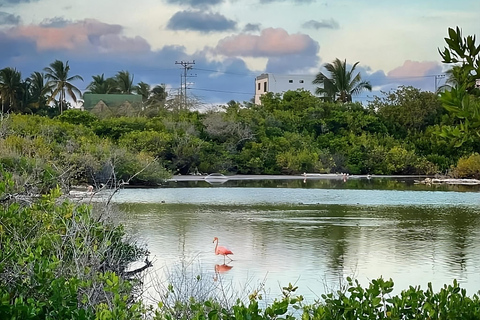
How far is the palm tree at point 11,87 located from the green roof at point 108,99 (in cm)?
503

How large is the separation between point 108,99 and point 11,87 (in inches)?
283

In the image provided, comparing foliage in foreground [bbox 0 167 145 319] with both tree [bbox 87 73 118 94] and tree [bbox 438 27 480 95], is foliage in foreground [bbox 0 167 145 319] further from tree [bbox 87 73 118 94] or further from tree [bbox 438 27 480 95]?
tree [bbox 87 73 118 94]

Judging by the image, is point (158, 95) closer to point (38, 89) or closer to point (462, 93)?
point (38, 89)

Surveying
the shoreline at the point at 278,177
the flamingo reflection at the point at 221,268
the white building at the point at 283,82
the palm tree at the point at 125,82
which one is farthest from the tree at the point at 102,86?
the flamingo reflection at the point at 221,268

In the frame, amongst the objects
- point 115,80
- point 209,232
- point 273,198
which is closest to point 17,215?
point 209,232

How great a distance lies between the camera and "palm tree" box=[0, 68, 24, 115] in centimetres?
4531

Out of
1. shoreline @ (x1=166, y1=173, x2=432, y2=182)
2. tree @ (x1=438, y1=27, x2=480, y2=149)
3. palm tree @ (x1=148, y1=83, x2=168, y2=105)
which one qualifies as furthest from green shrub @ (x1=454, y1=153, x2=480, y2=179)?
tree @ (x1=438, y1=27, x2=480, y2=149)

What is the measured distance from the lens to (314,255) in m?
12.5

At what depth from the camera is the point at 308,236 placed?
1482 cm

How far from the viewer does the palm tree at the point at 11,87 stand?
45.3 meters

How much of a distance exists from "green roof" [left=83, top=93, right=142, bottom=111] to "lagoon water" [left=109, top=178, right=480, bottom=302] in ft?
77.3

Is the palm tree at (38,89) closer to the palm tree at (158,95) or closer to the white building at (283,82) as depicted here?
the palm tree at (158,95)

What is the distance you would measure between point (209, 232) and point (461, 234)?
556 cm

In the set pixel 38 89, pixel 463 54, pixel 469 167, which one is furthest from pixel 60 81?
pixel 463 54
